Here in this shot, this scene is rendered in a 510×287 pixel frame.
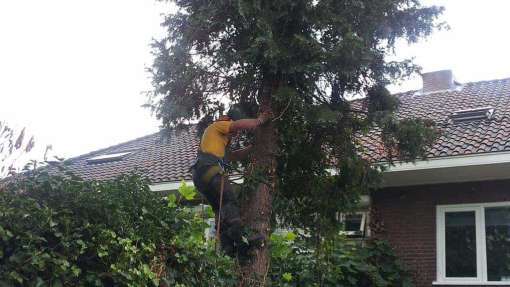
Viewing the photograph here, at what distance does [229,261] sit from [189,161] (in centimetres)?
885

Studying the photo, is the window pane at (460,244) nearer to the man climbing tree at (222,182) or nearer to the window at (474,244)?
the window at (474,244)

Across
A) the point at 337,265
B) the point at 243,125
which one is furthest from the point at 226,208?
the point at 337,265

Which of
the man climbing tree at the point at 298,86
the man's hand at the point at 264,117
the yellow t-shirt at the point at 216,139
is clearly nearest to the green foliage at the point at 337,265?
the man climbing tree at the point at 298,86

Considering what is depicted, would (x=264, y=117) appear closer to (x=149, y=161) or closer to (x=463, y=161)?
(x=463, y=161)

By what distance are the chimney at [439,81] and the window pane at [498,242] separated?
17.4 ft

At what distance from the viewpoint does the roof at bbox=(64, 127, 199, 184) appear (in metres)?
14.4

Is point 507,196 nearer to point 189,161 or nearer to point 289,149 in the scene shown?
point 289,149

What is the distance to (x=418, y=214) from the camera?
12.5m

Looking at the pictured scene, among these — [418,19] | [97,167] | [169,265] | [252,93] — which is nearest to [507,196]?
[418,19]

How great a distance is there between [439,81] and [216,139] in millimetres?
11156

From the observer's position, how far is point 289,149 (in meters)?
7.56

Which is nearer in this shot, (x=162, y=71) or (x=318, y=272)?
(x=162, y=71)

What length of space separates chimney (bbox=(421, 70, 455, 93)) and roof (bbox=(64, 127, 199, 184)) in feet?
19.9

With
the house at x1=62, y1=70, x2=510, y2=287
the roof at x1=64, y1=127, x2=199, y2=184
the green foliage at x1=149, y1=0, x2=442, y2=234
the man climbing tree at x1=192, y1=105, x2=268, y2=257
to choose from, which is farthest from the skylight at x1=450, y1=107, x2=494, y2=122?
the man climbing tree at x1=192, y1=105, x2=268, y2=257
